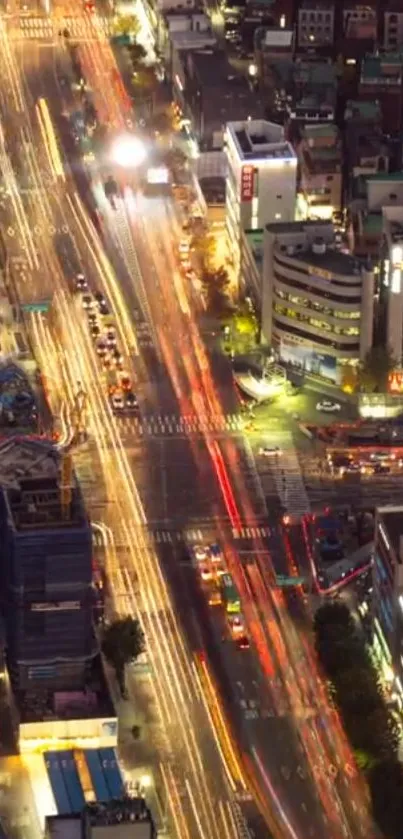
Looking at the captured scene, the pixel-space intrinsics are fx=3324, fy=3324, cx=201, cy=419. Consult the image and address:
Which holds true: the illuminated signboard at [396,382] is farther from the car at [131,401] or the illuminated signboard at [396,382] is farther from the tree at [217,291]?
the car at [131,401]

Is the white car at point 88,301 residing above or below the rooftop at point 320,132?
below

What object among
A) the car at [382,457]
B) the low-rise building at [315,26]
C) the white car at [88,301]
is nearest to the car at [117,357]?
the white car at [88,301]

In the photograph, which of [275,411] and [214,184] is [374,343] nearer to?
[275,411]

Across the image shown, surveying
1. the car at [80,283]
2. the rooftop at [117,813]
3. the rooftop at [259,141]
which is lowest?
the car at [80,283]

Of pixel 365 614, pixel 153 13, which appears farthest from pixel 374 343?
pixel 153 13

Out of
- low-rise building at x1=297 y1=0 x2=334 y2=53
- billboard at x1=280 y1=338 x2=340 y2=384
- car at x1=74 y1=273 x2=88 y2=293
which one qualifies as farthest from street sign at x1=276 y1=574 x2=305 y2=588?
low-rise building at x1=297 y1=0 x2=334 y2=53

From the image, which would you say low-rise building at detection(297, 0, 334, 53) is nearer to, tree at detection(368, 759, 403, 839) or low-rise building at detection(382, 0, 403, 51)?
low-rise building at detection(382, 0, 403, 51)
